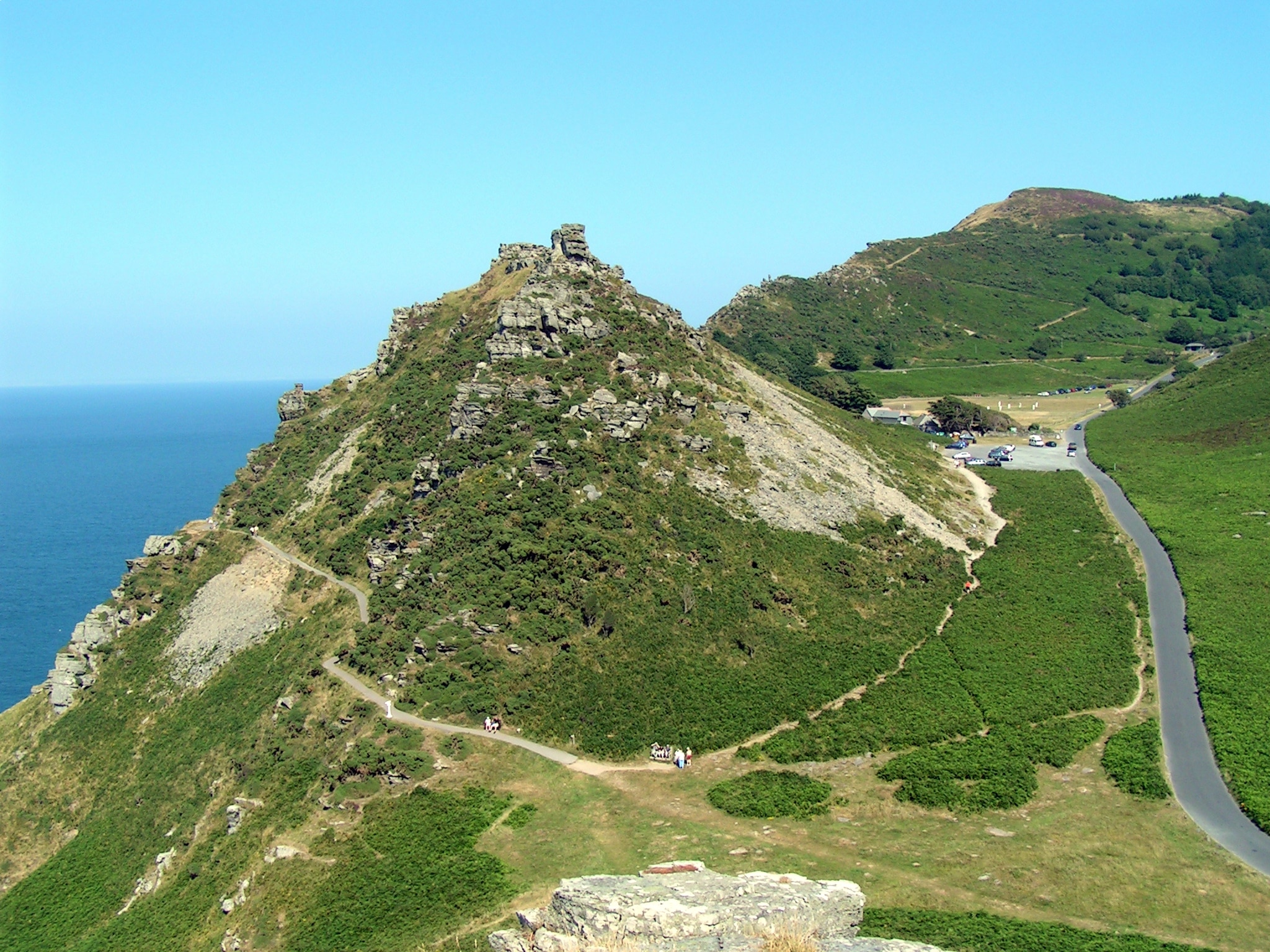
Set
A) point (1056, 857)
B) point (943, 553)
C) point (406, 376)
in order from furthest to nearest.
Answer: point (406, 376), point (943, 553), point (1056, 857)

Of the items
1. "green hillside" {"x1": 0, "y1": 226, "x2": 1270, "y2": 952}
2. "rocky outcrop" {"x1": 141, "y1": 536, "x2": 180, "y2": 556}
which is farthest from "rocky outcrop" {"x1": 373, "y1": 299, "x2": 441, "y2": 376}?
"rocky outcrop" {"x1": 141, "y1": 536, "x2": 180, "y2": 556}

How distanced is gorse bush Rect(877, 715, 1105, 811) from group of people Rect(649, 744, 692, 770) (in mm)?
8855

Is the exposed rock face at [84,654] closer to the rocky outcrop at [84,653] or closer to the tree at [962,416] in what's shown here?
the rocky outcrop at [84,653]

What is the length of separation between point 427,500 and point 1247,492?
70181mm

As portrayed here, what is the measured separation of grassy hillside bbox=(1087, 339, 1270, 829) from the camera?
4628 cm

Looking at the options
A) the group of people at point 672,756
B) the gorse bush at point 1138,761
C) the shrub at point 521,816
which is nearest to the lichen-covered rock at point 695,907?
the shrub at point 521,816

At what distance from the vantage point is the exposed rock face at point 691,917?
21719 mm

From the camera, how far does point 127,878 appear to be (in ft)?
156

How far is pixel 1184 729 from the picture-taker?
154ft

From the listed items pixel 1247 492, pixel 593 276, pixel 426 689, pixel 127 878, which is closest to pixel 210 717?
pixel 127 878

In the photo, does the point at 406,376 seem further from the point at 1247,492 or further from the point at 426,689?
the point at 1247,492

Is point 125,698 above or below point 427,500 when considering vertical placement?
below

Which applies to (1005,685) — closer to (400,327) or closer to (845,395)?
(400,327)

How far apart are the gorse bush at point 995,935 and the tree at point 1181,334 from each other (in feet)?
620
